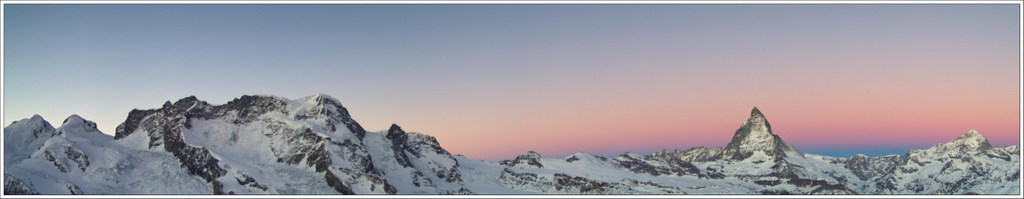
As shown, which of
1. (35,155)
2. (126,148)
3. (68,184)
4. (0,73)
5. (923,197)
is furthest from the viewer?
(126,148)

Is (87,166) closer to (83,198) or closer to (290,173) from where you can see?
(290,173)

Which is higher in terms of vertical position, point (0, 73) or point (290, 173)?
point (0, 73)

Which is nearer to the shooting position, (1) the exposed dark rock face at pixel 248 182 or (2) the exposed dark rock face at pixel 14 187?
(2) the exposed dark rock face at pixel 14 187

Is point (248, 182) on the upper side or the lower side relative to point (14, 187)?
upper

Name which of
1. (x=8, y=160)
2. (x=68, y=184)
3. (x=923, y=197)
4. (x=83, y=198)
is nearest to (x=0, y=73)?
(x=83, y=198)

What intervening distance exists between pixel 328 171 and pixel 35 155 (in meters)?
75.3

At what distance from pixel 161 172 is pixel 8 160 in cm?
3692

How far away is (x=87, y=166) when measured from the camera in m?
174

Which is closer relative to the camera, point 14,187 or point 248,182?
point 14,187

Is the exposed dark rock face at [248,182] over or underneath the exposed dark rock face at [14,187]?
over

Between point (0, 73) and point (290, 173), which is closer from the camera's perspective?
point (0, 73)

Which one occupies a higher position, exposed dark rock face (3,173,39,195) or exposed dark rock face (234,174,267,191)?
exposed dark rock face (234,174,267,191)

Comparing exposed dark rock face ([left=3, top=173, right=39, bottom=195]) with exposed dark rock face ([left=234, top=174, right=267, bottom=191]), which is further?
exposed dark rock face ([left=234, top=174, right=267, bottom=191])

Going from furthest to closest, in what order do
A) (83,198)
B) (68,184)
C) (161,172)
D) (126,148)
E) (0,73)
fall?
(126,148) < (161,172) < (68,184) < (83,198) < (0,73)
